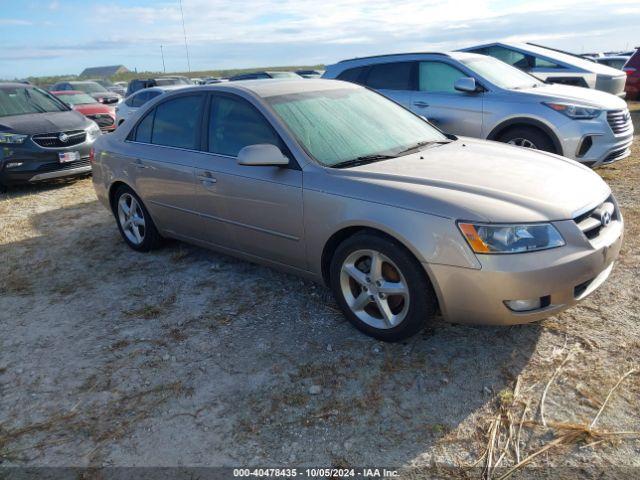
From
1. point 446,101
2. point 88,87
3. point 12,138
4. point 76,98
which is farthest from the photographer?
point 88,87

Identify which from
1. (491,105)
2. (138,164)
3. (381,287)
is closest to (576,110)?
(491,105)

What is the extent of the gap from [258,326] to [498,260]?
1.69 meters

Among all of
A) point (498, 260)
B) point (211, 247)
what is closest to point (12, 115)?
point (211, 247)

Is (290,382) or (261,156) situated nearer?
(290,382)

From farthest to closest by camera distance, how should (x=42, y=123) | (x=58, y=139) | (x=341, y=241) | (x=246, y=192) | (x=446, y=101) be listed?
(x=42, y=123) → (x=58, y=139) → (x=446, y=101) → (x=246, y=192) → (x=341, y=241)

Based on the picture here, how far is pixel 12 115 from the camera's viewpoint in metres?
8.56

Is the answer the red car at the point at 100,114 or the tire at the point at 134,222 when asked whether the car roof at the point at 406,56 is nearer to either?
the tire at the point at 134,222

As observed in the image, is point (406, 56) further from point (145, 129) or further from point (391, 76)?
point (145, 129)

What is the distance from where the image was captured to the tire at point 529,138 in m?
6.29

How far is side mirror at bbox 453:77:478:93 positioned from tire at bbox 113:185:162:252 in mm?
4126

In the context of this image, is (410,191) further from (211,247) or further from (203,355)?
(211,247)

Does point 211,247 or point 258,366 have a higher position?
point 211,247

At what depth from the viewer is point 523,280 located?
2.68 meters

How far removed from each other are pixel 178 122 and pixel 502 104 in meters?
4.11
